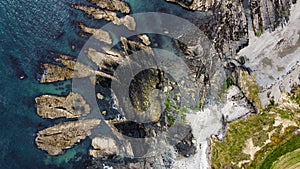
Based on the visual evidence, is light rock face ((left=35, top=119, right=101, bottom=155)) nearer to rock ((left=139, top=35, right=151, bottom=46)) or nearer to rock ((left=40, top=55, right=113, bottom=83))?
rock ((left=40, top=55, right=113, bottom=83))

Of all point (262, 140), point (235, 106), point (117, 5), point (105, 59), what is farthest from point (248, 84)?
point (117, 5)

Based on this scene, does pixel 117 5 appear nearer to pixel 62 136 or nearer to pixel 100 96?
pixel 100 96

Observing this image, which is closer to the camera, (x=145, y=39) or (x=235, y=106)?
(x=235, y=106)

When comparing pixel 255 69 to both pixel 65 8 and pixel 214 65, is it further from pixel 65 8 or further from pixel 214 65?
pixel 65 8

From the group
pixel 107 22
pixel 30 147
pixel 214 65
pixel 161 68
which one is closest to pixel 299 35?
pixel 214 65

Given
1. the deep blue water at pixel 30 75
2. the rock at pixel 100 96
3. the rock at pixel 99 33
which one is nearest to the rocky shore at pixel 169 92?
the rock at pixel 99 33

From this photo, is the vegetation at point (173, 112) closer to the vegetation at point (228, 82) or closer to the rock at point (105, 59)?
the vegetation at point (228, 82)
